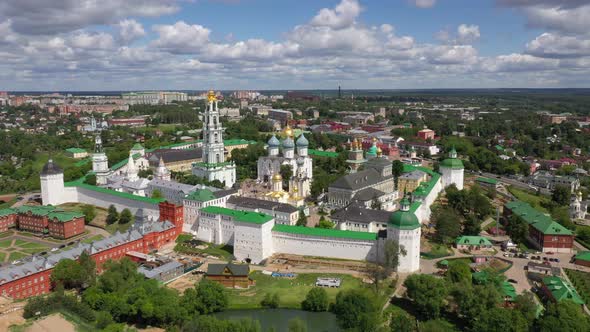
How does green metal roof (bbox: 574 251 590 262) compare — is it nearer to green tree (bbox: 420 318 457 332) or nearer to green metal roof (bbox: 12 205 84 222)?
green tree (bbox: 420 318 457 332)

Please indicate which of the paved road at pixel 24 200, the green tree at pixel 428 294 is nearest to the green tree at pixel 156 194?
the paved road at pixel 24 200

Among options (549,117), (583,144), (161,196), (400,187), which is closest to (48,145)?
(161,196)

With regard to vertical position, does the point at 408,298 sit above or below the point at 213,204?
below

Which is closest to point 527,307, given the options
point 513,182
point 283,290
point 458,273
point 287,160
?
point 458,273

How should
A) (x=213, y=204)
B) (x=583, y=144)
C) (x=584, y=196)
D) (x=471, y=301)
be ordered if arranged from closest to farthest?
(x=471, y=301) < (x=213, y=204) < (x=584, y=196) < (x=583, y=144)

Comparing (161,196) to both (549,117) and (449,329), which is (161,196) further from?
(549,117)

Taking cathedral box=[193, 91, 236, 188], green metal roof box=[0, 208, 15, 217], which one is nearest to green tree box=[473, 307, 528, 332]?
cathedral box=[193, 91, 236, 188]
